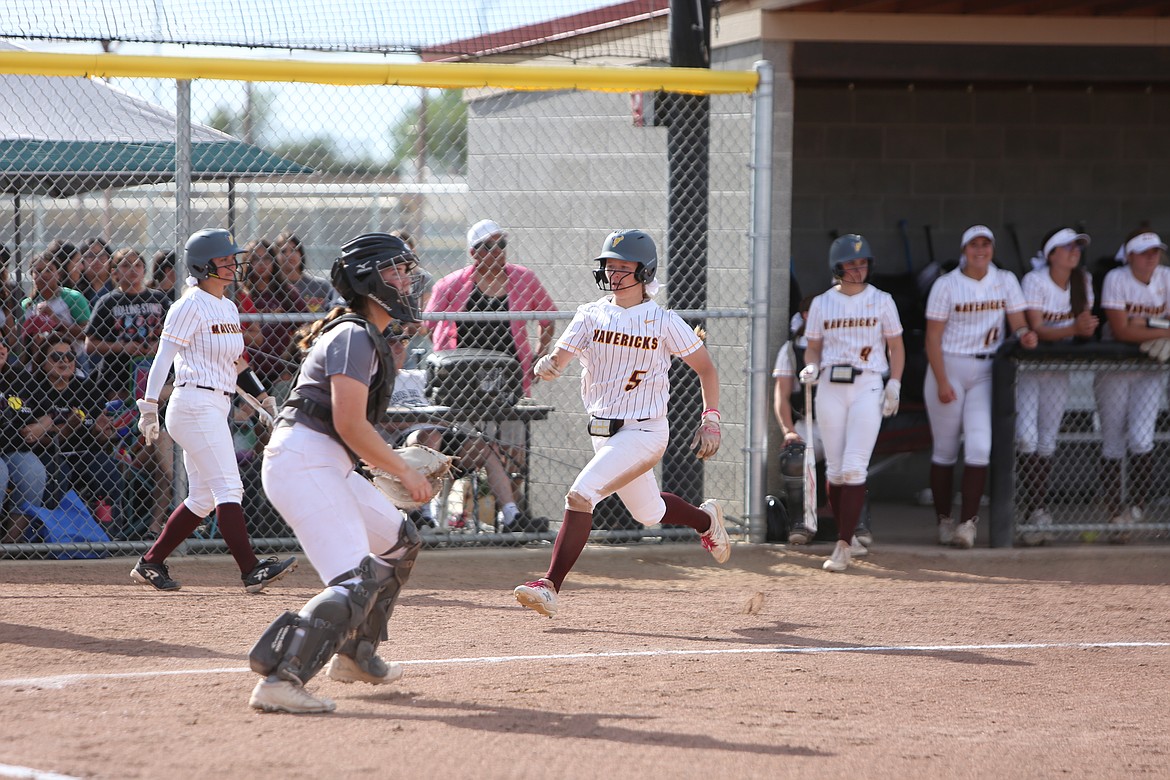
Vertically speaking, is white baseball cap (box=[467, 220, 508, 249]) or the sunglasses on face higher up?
white baseball cap (box=[467, 220, 508, 249])

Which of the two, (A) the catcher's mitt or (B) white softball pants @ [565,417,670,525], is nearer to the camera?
(A) the catcher's mitt

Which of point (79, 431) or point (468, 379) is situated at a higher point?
point (468, 379)

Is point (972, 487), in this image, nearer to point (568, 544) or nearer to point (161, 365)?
point (568, 544)

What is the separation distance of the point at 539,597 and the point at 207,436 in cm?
201

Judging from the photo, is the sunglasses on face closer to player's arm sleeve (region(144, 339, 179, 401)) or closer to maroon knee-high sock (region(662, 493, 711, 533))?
player's arm sleeve (region(144, 339, 179, 401))

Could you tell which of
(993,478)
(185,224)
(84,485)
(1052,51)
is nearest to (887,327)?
(993,478)

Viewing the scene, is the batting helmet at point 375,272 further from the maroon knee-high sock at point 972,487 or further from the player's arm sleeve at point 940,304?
the maroon knee-high sock at point 972,487

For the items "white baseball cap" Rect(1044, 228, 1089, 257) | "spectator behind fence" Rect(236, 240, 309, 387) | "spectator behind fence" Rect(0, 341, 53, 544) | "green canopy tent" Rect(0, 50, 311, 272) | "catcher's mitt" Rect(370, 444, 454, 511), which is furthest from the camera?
"white baseball cap" Rect(1044, 228, 1089, 257)

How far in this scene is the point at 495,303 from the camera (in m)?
8.54

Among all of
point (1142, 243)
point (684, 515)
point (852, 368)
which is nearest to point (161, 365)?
point (684, 515)

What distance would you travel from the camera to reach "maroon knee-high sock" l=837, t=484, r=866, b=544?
803cm

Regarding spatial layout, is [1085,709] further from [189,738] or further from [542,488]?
[542,488]

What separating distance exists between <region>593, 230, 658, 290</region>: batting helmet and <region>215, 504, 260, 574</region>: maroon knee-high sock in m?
2.22

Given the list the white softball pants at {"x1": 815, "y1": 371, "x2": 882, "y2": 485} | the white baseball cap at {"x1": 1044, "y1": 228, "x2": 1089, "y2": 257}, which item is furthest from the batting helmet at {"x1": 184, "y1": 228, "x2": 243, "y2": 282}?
the white baseball cap at {"x1": 1044, "y1": 228, "x2": 1089, "y2": 257}
